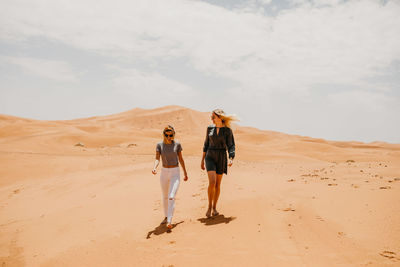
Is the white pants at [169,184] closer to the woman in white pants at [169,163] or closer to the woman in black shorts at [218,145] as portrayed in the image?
the woman in white pants at [169,163]

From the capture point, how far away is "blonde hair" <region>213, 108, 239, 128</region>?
5012mm

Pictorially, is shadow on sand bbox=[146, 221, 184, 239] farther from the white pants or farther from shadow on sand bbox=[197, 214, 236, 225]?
shadow on sand bbox=[197, 214, 236, 225]

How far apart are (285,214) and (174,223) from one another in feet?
6.49

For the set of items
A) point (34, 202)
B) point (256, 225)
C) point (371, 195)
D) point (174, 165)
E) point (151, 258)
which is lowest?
point (34, 202)

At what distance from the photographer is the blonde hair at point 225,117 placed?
197 inches

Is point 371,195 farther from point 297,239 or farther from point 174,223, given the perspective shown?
point 174,223

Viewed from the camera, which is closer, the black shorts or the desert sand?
the desert sand

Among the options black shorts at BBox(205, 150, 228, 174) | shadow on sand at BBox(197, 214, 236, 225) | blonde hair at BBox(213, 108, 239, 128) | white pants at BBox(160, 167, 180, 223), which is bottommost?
shadow on sand at BBox(197, 214, 236, 225)

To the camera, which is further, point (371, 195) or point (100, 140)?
point (100, 140)

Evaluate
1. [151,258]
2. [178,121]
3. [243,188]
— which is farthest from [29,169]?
[178,121]

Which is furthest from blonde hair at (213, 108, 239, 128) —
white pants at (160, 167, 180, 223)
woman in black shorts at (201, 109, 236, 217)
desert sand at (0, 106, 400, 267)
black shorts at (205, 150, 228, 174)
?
desert sand at (0, 106, 400, 267)

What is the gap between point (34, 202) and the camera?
27.4 feet

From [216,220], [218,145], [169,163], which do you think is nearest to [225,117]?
[218,145]

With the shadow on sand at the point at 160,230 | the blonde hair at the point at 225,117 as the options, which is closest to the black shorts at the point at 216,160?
the blonde hair at the point at 225,117
